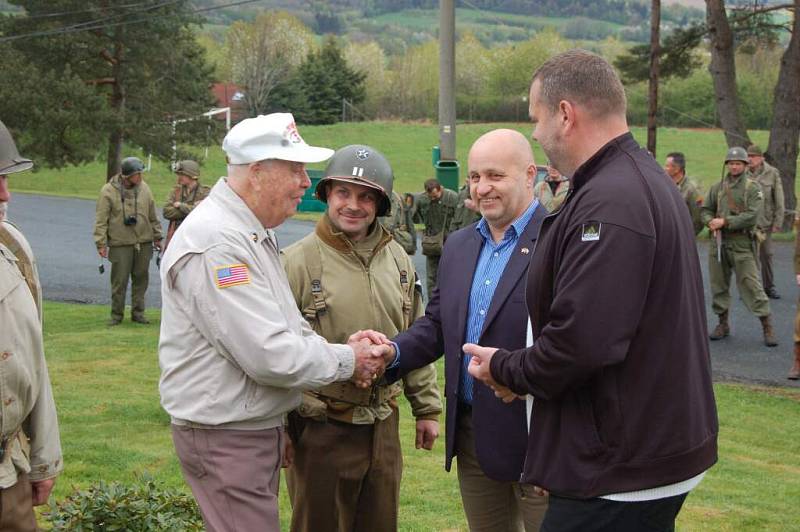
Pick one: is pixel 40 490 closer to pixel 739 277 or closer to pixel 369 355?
pixel 369 355

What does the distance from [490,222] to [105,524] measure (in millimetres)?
2249

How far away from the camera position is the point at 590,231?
301 cm

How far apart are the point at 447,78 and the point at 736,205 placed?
4.56 metres

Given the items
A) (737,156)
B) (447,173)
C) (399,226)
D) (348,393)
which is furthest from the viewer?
(447,173)

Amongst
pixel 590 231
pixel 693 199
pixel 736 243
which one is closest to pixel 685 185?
pixel 693 199

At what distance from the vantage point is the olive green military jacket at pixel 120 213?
14352 millimetres

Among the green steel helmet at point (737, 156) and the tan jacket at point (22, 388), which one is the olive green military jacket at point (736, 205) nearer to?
the green steel helmet at point (737, 156)

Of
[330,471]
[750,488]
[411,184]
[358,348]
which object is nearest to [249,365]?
[358,348]

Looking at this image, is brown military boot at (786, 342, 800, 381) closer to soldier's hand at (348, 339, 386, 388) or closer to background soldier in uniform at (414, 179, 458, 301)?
background soldier in uniform at (414, 179, 458, 301)

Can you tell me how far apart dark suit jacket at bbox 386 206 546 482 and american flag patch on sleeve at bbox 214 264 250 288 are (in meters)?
1.09

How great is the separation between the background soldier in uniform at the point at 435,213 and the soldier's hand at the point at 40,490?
1139cm

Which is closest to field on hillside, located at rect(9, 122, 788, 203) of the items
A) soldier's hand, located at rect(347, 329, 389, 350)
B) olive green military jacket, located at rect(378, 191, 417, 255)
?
olive green military jacket, located at rect(378, 191, 417, 255)

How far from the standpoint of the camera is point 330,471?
14.9 feet

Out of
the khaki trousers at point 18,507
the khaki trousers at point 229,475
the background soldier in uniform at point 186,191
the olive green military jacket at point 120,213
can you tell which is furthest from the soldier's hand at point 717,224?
the khaki trousers at point 18,507
